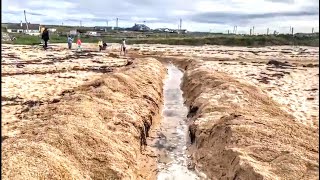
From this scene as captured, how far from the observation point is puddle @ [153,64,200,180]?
1140 centimetres

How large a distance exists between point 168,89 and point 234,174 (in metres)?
16.5

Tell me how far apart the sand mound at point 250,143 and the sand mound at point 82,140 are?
6.51 feet

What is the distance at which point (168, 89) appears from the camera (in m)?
26.0

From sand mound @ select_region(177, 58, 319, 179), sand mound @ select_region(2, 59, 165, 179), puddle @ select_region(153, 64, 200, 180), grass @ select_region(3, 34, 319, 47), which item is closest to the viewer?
sand mound @ select_region(2, 59, 165, 179)

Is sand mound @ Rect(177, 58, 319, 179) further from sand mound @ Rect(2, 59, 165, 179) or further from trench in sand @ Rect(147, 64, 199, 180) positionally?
sand mound @ Rect(2, 59, 165, 179)

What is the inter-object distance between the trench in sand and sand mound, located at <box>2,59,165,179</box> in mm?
522

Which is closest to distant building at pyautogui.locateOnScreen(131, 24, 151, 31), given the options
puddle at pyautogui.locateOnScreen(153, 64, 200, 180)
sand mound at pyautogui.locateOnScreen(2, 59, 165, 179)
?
puddle at pyautogui.locateOnScreen(153, 64, 200, 180)

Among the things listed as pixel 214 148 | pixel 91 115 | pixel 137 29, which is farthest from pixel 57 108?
pixel 137 29

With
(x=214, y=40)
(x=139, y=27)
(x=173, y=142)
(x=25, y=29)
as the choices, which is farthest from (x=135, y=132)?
(x=139, y=27)

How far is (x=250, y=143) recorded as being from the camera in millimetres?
10984

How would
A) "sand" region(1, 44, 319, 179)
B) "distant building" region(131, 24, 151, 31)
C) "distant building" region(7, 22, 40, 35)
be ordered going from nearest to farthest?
"sand" region(1, 44, 319, 179), "distant building" region(7, 22, 40, 35), "distant building" region(131, 24, 151, 31)

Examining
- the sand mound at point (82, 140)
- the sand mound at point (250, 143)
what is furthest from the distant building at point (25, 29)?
the sand mound at point (250, 143)

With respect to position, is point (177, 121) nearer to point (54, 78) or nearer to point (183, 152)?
point (183, 152)

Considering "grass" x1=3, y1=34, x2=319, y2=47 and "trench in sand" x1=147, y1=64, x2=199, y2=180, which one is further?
"grass" x1=3, y1=34, x2=319, y2=47
